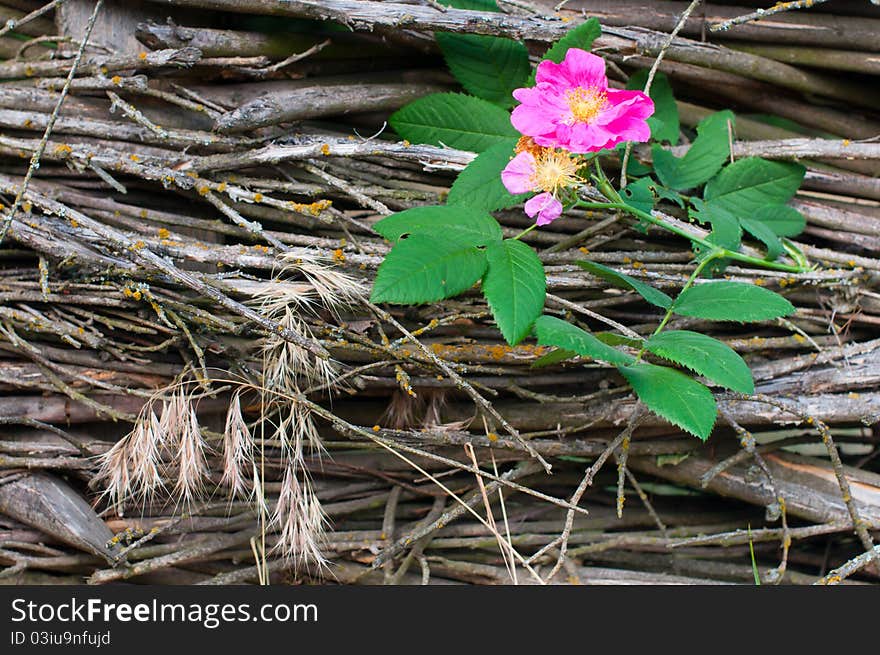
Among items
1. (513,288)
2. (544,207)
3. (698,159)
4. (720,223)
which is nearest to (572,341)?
(513,288)

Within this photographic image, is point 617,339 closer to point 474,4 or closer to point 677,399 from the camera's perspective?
point 677,399

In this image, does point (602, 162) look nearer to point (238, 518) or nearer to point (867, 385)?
point (867, 385)

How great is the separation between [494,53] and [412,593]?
0.70 meters

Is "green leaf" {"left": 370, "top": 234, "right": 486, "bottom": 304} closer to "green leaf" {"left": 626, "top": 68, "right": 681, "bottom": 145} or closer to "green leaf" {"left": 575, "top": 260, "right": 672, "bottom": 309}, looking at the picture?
"green leaf" {"left": 575, "top": 260, "right": 672, "bottom": 309}

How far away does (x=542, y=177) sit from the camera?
86 centimetres

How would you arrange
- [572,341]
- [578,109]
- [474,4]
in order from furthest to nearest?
[474,4]
[578,109]
[572,341]

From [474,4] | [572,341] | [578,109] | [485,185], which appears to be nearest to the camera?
[572,341]

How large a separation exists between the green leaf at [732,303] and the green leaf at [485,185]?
0.23 metres

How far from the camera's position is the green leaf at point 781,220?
1123 millimetres

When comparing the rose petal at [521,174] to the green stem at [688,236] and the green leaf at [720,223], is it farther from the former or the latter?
the green leaf at [720,223]

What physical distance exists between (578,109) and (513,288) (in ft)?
0.73

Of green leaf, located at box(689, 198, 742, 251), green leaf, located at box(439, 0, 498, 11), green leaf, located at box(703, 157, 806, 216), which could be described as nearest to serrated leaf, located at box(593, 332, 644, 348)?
green leaf, located at box(689, 198, 742, 251)

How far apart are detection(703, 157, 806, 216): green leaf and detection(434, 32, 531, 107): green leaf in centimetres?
31

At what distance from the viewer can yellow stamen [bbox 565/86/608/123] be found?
33.8 inches
